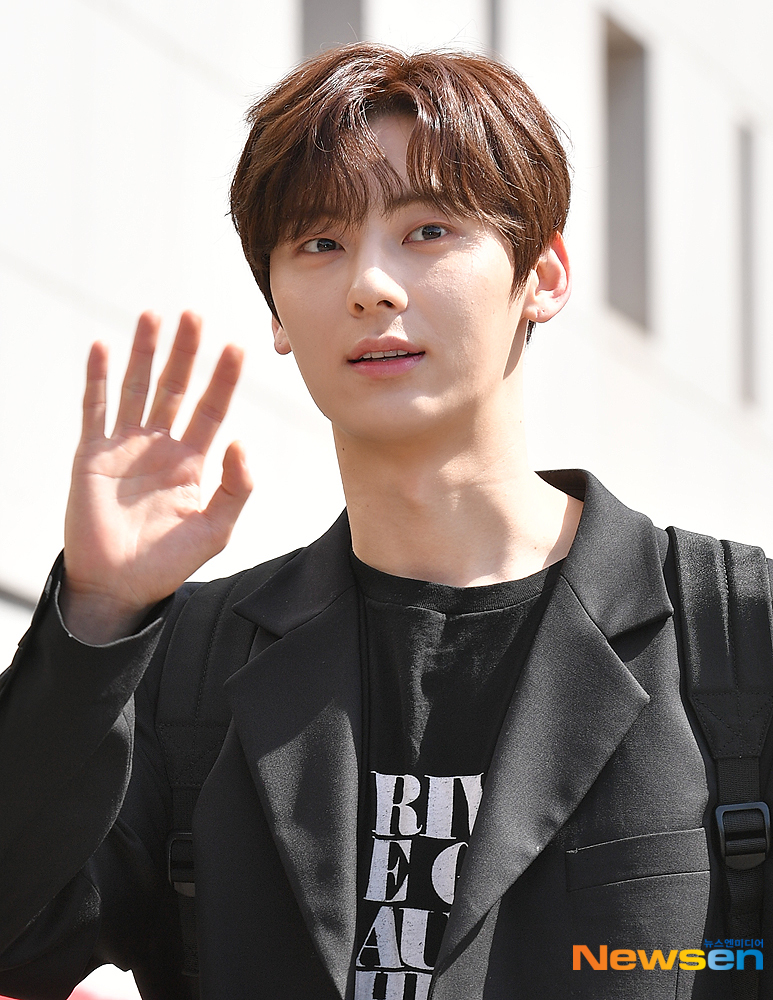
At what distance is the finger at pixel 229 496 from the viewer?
2.09m

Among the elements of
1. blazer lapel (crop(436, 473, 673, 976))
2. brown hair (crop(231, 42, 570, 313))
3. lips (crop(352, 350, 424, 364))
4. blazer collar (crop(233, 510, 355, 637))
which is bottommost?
blazer lapel (crop(436, 473, 673, 976))

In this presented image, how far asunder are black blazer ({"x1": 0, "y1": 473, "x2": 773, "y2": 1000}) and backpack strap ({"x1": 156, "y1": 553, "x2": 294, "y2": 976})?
38 millimetres

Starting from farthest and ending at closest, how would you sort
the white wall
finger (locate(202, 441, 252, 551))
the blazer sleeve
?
the white wall
finger (locate(202, 441, 252, 551))
the blazer sleeve

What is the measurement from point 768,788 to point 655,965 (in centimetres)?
31

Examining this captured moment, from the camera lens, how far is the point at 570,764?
2.05 m

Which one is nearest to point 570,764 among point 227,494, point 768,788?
point 768,788

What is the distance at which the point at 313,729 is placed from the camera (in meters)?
2.18

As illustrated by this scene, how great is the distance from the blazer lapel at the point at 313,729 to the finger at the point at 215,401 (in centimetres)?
38

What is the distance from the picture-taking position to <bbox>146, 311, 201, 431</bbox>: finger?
1.99 meters

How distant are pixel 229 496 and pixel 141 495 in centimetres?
13

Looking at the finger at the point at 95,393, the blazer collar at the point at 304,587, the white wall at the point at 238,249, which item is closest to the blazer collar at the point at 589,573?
the blazer collar at the point at 304,587

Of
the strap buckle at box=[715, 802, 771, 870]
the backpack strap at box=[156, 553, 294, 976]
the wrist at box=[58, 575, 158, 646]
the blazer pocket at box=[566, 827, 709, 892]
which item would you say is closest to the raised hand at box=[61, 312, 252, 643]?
the wrist at box=[58, 575, 158, 646]

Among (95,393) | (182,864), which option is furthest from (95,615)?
(182,864)

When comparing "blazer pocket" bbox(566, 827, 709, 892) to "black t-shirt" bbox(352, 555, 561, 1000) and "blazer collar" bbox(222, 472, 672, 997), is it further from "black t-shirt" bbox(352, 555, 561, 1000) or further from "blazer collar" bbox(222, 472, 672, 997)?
"black t-shirt" bbox(352, 555, 561, 1000)
